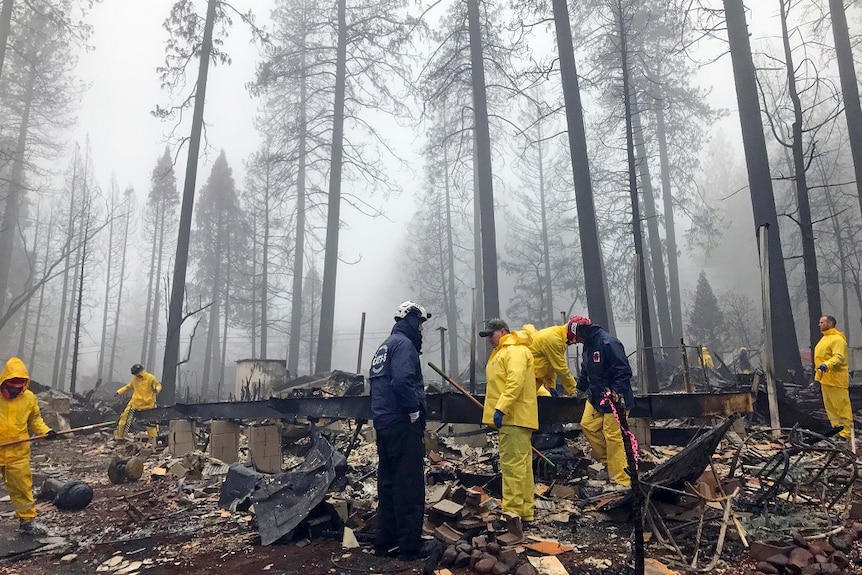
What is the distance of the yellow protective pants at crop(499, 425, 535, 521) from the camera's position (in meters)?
5.21

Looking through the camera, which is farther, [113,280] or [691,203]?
[113,280]

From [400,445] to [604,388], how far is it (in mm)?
2560

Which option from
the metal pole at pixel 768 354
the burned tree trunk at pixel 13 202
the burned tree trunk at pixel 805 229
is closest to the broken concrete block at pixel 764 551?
the metal pole at pixel 768 354

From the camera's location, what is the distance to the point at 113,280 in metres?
39.3

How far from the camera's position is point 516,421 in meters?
5.31

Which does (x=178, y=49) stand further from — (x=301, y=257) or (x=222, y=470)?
(x=222, y=470)

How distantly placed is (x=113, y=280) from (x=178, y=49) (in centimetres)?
2673

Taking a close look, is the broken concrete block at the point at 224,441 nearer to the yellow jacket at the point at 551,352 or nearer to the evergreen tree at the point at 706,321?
the yellow jacket at the point at 551,352

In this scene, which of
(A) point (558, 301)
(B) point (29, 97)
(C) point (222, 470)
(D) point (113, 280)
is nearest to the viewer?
(C) point (222, 470)

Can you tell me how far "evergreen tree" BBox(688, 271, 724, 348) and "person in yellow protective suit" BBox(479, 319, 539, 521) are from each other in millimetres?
25363

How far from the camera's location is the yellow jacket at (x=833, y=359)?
8531mm

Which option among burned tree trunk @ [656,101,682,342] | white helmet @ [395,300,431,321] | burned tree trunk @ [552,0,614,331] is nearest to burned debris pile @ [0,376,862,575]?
white helmet @ [395,300,431,321]

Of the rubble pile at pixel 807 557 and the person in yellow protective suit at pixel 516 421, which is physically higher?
the person in yellow protective suit at pixel 516 421

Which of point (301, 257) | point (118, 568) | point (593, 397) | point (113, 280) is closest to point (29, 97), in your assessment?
point (301, 257)
